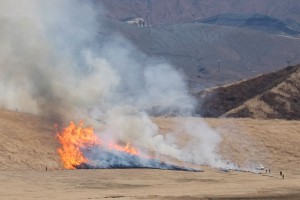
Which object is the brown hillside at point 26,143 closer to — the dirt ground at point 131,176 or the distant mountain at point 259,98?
the dirt ground at point 131,176

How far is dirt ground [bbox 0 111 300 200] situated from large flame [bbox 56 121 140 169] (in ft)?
2.70

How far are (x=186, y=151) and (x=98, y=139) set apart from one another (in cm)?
905

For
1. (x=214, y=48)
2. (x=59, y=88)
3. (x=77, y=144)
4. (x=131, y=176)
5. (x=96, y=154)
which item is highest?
(x=214, y=48)

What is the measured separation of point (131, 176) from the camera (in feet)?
128

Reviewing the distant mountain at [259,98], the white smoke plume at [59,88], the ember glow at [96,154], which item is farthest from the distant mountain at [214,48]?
the ember glow at [96,154]

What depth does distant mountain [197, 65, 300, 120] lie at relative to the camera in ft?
242

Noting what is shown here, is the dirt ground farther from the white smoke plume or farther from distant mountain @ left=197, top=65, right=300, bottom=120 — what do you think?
distant mountain @ left=197, top=65, right=300, bottom=120

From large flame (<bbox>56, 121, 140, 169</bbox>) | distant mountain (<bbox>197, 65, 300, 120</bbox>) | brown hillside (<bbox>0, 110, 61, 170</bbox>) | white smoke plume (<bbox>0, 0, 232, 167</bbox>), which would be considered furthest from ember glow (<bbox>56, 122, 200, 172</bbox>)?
distant mountain (<bbox>197, 65, 300, 120</bbox>)

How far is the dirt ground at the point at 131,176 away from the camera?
107 ft

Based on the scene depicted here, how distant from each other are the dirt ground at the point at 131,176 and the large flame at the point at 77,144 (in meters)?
0.82

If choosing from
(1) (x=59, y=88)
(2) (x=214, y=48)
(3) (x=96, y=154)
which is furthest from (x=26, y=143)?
(2) (x=214, y=48)

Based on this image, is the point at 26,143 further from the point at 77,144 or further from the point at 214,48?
the point at 214,48

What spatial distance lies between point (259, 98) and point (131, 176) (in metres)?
41.7

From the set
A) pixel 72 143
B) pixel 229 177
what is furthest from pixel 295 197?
pixel 72 143
